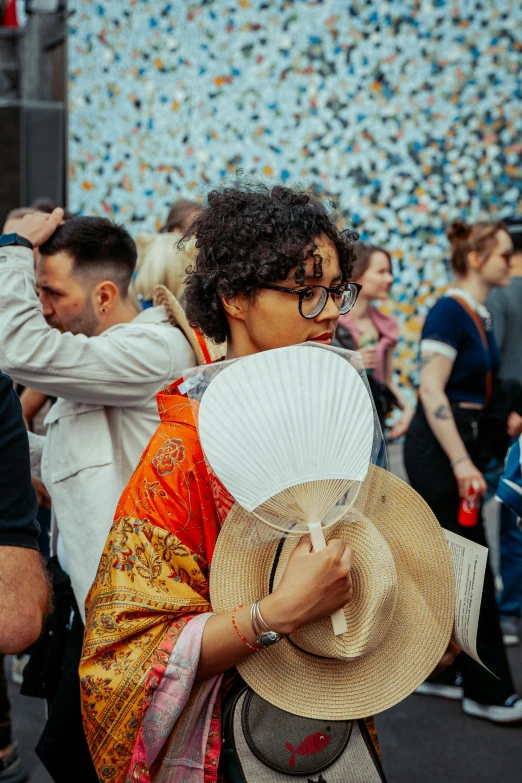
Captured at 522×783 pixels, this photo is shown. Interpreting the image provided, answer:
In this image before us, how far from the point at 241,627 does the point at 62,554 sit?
1245mm

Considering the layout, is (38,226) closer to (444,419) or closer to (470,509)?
(444,419)

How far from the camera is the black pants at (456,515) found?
365 cm

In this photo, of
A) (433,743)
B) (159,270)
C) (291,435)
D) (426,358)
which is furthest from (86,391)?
(433,743)

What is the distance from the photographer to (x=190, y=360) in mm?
2588

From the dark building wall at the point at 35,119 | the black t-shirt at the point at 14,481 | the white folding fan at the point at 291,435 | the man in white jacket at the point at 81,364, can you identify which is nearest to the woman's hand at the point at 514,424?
the man in white jacket at the point at 81,364

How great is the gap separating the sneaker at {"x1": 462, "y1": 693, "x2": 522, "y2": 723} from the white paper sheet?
7.46ft

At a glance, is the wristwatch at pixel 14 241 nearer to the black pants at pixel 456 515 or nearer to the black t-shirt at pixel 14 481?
the black t-shirt at pixel 14 481

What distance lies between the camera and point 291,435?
1403 millimetres

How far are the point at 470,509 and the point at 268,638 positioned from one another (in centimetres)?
242

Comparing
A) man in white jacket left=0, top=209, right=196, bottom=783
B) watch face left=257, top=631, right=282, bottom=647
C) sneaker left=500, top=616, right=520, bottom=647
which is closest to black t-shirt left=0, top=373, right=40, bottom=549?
watch face left=257, top=631, right=282, bottom=647

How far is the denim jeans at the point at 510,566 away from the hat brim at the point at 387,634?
125 inches

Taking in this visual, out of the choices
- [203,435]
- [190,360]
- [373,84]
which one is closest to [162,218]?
[373,84]

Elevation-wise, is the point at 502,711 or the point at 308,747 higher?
the point at 308,747

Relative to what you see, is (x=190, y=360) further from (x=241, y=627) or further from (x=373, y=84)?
(x=373, y=84)
